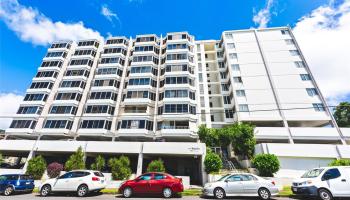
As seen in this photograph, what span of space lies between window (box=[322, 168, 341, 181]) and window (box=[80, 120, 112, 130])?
96.1 ft

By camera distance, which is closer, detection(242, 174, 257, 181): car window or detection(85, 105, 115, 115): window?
detection(242, 174, 257, 181): car window

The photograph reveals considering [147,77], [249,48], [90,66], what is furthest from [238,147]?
[90,66]

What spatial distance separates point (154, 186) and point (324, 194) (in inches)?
422

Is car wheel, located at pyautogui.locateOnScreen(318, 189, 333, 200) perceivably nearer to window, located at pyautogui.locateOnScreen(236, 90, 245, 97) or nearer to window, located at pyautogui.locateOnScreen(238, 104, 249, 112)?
window, located at pyautogui.locateOnScreen(238, 104, 249, 112)

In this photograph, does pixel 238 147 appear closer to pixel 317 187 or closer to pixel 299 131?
pixel 299 131

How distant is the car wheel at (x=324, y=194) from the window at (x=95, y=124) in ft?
95.5

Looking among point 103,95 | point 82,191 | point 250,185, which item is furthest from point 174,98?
point 250,185

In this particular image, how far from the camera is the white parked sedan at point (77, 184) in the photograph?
13.1 metres

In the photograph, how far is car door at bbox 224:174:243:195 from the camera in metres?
11.8

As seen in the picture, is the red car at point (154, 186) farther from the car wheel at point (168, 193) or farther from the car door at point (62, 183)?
the car door at point (62, 183)

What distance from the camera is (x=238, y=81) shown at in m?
37.2

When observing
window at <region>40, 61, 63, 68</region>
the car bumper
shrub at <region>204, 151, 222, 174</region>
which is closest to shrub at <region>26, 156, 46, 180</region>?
shrub at <region>204, 151, 222, 174</region>

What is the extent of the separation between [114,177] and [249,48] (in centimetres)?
3783

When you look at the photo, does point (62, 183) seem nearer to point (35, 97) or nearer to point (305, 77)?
point (35, 97)
